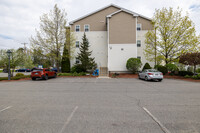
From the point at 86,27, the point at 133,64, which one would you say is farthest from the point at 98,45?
the point at 133,64

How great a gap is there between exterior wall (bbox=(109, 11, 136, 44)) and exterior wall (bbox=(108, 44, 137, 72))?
0.78 m

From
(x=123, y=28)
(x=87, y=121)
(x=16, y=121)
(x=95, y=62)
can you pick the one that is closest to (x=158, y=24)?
(x=123, y=28)

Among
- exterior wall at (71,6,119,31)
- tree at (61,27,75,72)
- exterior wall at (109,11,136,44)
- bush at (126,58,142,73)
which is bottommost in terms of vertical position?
bush at (126,58,142,73)

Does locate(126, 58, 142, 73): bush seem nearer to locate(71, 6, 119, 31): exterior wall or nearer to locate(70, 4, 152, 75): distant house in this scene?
locate(70, 4, 152, 75): distant house

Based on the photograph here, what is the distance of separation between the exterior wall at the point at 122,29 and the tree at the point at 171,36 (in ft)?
10.2

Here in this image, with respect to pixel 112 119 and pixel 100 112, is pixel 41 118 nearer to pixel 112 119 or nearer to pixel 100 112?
pixel 100 112

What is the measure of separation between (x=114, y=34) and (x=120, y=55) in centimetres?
411

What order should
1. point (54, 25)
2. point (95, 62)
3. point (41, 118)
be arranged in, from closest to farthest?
point (41, 118) < point (54, 25) < point (95, 62)

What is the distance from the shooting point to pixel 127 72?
1836 cm

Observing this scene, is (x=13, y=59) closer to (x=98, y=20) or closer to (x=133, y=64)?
(x=98, y=20)

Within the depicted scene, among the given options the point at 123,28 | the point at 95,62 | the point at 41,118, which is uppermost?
the point at 123,28

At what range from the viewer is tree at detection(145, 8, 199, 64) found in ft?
50.2

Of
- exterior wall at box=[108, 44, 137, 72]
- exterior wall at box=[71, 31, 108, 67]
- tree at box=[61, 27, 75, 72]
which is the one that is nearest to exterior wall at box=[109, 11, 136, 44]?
exterior wall at box=[108, 44, 137, 72]

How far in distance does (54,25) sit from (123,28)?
12.5 metres
